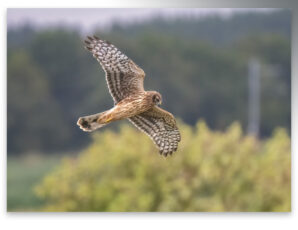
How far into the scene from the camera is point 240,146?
7.26 metres

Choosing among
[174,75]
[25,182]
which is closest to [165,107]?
[174,75]

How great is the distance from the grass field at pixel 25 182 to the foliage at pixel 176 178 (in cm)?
41

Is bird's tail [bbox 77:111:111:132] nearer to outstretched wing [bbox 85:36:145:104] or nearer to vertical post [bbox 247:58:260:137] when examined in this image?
outstretched wing [bbox 85:36:145:104]

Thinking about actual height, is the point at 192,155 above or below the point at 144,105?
below

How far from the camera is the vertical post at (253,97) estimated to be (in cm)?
770

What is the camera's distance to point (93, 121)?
1484 mm

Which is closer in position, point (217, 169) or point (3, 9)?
point (3, 9)

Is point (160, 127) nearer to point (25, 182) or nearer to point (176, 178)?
point (176, 178)

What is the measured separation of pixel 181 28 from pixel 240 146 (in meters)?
1.59

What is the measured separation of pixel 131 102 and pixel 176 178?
5606 millimetres

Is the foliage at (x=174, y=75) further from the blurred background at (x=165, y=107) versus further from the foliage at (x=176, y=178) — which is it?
the foliage at (x=176, y=178)
